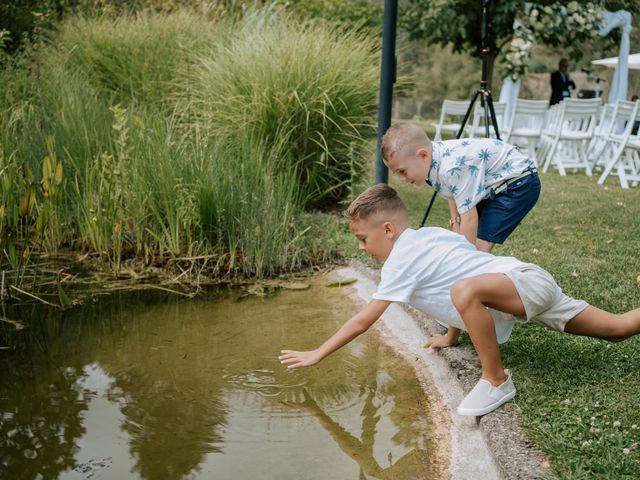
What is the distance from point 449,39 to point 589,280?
11.0 meters

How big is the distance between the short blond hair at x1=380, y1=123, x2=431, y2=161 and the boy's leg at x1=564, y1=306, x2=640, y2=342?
106cm

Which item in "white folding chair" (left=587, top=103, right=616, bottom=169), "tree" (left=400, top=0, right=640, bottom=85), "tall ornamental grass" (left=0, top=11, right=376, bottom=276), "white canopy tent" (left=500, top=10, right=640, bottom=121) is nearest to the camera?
"tall ornamental grass" (left=0, top=11, right=376, bottom=276)

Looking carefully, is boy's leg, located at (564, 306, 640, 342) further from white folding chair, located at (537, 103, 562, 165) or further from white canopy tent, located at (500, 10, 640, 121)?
white canopy tent, located at (500, 10, 640, 121)

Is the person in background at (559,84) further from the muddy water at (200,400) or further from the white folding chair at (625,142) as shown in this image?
the muddy water at (200,400)

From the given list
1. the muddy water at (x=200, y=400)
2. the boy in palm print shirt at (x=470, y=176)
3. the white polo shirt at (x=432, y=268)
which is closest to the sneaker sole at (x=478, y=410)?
the muddy water at (x=200, y=400)

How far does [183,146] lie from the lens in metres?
5.30

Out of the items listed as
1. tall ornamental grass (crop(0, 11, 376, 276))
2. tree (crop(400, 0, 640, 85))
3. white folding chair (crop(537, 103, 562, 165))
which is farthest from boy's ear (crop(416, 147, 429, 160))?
tree (crop(400, 0, 640, 85))

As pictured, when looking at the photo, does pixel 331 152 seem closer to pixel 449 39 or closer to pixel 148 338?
pixel 148 338

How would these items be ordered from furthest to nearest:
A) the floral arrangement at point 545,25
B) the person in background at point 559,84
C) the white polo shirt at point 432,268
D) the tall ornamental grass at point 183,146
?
1. the person in background at point 559,84
2. the floral arrangement at point 545,25
3. the tall ornamental grass at point 183,146
4. the white polo shirt at point 432,268

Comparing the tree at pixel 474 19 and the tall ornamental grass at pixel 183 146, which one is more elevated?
the tree at pixel 474 19

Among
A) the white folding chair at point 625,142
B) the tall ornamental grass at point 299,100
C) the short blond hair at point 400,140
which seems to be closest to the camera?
the short blond hair at point 400,140

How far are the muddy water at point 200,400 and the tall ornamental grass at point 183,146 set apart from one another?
29.6 inches

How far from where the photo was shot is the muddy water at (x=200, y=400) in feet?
8.55

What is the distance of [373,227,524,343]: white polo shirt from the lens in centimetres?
285
